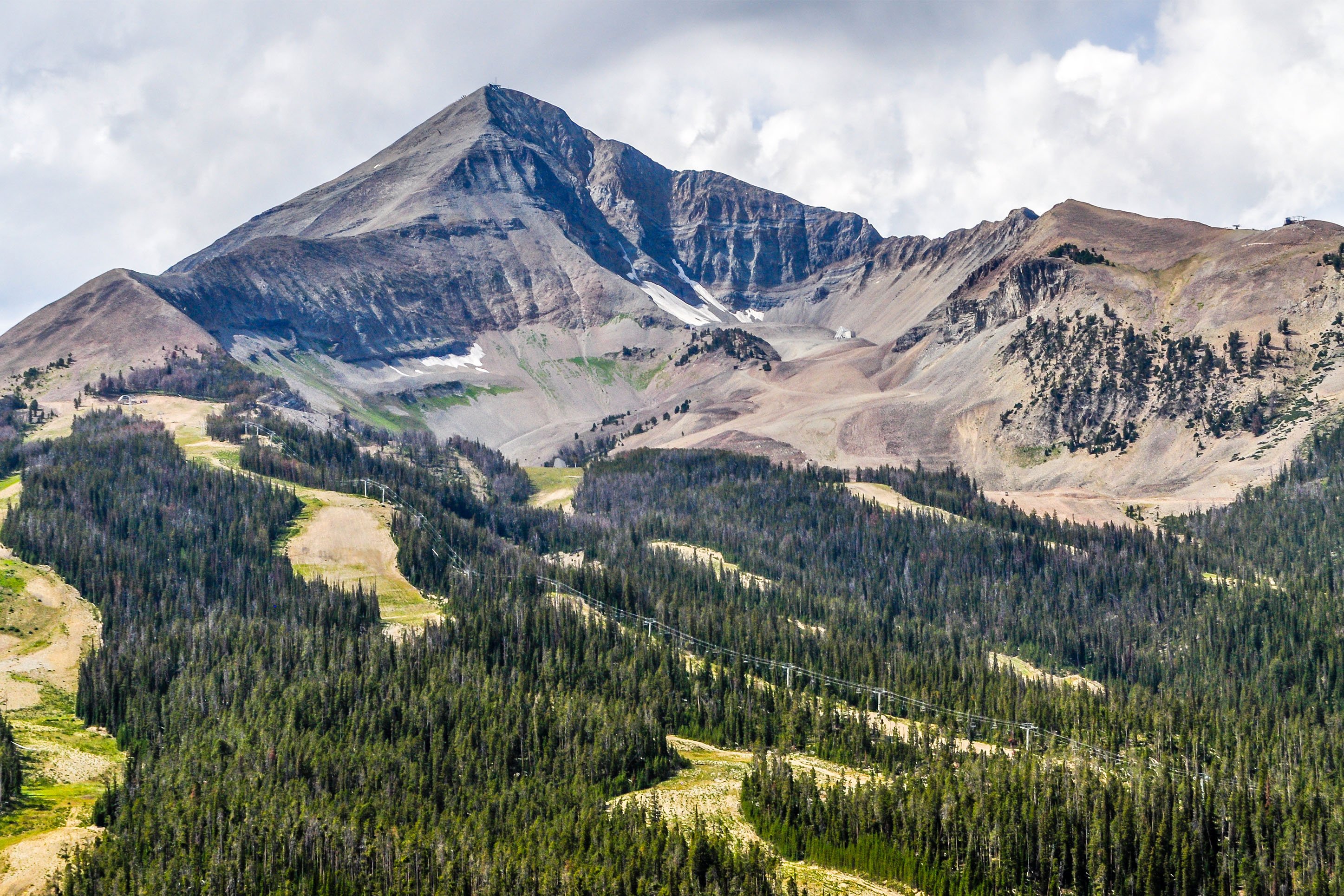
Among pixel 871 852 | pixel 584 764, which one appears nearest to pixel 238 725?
pixel 584 764

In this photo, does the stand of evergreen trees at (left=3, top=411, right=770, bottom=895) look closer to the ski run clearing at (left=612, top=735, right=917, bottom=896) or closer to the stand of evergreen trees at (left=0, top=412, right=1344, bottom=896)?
the stand of evergreen trees at (left=0, top=412, right=1344, bottom=896)

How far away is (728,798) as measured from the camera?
4838 inches

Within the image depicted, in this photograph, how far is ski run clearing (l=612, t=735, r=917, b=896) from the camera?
4023 inches

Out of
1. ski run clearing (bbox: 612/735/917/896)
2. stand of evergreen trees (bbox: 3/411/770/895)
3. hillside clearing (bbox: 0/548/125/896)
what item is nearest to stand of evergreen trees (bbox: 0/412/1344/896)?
stand of evergreen trees (bbox: 3/411/770/895)

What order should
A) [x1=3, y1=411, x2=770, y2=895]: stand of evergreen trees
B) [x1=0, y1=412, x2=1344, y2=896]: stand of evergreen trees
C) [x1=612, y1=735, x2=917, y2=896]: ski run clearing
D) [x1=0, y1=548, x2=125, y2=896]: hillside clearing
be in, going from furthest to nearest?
[x1=612, y1=735, x2=917, y2=896]: ski run clearing → [x1=0, y1=412, x2=1344, y2=896]: stand of evergreen trees → [x1=0, y1=548, x2=125, y2=896]: hillside clearing → [x1=3, y1=411, x2=770, y2=895]: stand of evergreen trees

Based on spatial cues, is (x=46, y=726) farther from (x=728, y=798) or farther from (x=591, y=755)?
(x=728, y=798)

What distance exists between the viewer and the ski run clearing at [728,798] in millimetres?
102188

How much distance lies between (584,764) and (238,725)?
123ft

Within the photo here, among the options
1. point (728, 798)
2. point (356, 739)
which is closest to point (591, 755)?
point (728, 798)

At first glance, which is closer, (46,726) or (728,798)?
(728,798)

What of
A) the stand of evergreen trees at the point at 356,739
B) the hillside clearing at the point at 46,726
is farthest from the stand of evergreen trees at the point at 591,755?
the hillside clearing at the point at 46,726

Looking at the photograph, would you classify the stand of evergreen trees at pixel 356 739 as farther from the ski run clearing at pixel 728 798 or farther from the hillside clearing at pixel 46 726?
the ski run clearing at pixel 728 798

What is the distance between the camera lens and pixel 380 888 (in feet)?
313

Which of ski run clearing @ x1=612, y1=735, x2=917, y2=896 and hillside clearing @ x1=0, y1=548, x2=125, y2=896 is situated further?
ski run clearing @ x1=612, y1=735, x2=917, y2=896
